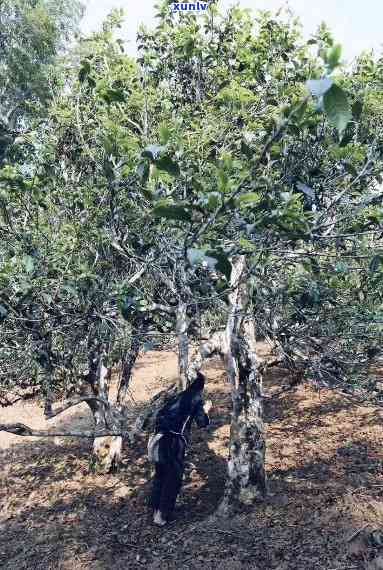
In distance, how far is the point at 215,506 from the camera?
7.67 metres

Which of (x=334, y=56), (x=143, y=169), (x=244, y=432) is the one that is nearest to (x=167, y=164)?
(x=143, y=169)

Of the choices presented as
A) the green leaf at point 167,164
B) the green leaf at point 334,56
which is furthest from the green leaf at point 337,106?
the green leaf at point 167,164

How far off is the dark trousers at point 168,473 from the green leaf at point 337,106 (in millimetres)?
6092

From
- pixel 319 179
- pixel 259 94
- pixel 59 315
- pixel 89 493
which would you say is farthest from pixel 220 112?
pixel 89 493

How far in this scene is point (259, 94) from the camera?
6812 mm

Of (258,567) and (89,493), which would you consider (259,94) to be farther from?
(89,493)

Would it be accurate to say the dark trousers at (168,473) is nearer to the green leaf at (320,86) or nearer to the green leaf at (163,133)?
the green leaf at (163,133)

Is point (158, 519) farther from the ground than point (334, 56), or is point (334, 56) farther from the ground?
point (334, 56)

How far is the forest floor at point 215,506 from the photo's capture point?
6.36 m

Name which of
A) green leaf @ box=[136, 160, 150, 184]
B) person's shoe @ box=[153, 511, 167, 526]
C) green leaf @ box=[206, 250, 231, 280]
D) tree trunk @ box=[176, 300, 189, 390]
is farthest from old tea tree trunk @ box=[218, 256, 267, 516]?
green leaf @ box=[206, 250, 231, 280]

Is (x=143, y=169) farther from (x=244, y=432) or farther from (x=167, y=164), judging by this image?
(x=244, y=432)

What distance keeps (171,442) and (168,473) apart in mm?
652

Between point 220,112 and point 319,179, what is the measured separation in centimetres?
159

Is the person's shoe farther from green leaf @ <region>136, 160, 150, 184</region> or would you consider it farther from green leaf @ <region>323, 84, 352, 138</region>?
green leaf @ <region>323, 84, 352, 138</region>
